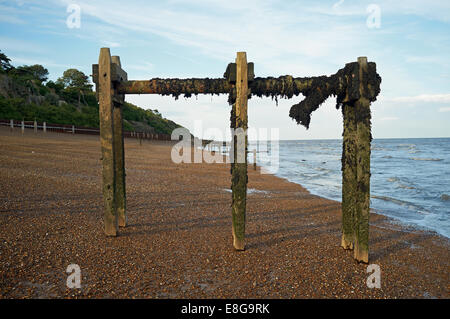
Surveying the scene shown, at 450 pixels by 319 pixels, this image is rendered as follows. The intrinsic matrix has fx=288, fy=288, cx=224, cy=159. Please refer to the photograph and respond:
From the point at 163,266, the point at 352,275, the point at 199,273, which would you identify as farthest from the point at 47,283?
the point at 352,275

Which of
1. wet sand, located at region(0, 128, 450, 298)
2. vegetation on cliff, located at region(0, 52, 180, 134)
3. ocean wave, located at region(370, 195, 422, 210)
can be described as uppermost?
vegetation on cliff, located at region(0, 52, 180, 134)

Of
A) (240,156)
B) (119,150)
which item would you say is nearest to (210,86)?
(240,156)

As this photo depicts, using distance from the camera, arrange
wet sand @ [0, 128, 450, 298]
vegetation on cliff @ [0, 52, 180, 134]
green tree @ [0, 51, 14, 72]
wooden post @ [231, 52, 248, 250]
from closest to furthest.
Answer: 1. wet sand @ [0, 128, 450, 298]
2. wooden post @ [231, 52, 248, 250]
3. vegetation on cliff @ [0, 52, 180, 134]
4. green tree @ [0, 51, 14, 72]

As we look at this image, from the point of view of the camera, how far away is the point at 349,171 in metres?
5.14

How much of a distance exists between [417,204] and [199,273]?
1062 cm

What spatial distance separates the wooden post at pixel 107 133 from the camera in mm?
5156

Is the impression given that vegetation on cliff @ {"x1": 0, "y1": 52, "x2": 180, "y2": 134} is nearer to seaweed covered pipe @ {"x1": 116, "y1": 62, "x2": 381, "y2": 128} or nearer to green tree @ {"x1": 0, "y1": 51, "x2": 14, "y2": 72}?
green tree @ {"x1": 0, "y1": 51, "x2": 14, "y2": 72}

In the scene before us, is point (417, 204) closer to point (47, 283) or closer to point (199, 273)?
point (199, 273)

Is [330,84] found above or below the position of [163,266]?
above

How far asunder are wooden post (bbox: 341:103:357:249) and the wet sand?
1.43 ft

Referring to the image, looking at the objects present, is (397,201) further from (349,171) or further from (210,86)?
(210,86)

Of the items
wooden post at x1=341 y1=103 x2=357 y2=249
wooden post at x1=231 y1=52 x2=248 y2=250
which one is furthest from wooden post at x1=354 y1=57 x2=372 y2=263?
wooden post at x1=231 y1=52 x2=248 y2=250

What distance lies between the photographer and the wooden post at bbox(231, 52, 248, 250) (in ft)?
15.8

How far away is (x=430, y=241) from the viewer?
21.6 ft
